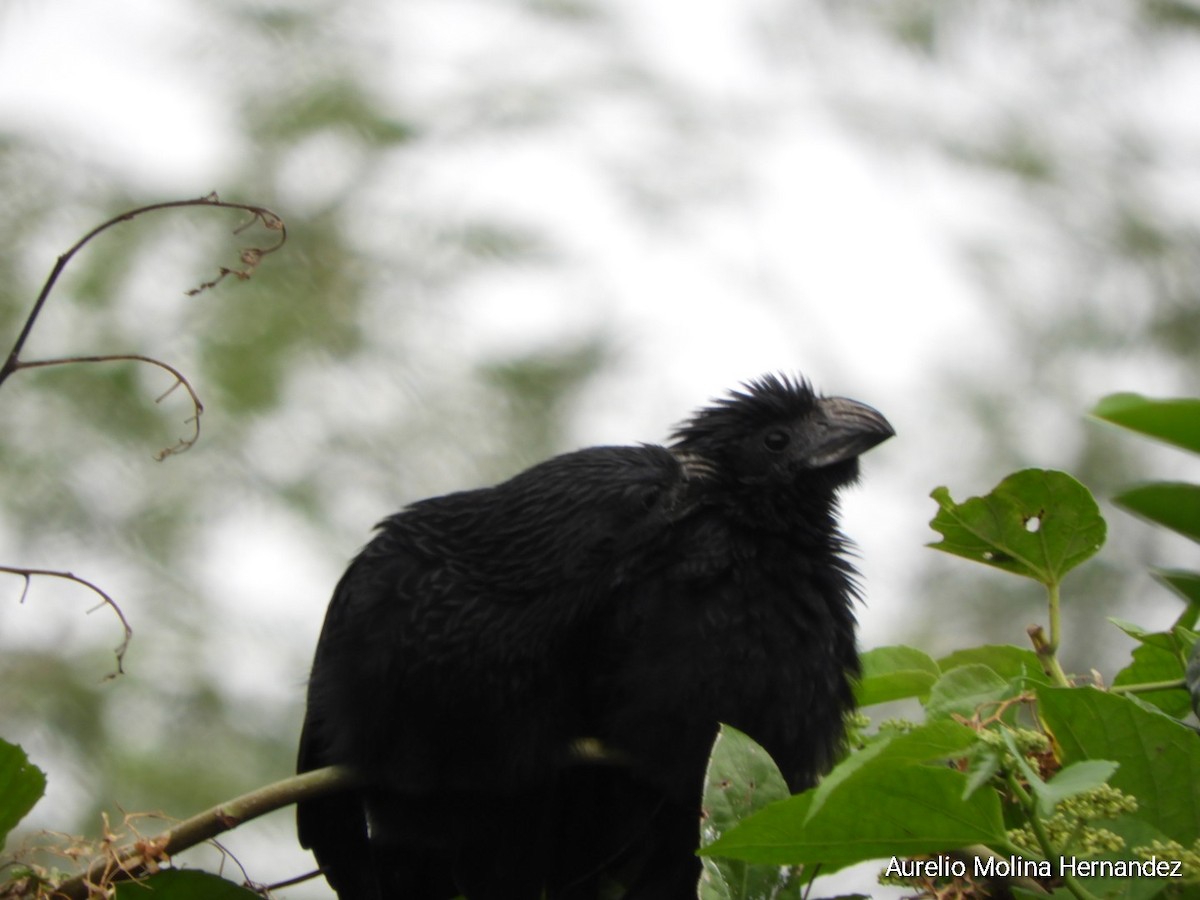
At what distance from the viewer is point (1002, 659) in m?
1.79

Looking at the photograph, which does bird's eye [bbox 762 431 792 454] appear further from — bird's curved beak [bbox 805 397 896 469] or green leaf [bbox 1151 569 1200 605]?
green leaf [bbox 1151 569 1200 605]

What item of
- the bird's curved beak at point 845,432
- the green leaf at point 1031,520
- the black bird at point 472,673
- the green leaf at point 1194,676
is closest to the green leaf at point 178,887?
the black bird at point 472,673

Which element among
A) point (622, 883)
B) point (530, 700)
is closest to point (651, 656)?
point (530, 700)

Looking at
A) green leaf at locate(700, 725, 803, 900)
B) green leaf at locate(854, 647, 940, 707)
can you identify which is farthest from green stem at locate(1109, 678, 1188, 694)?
green leaf at locate(700, 725, 803, 900)

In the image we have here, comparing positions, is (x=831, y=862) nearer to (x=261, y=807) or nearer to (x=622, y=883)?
(x=261, y=807)

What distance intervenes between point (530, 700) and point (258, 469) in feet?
12.0

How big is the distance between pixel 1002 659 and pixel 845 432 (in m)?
0.99

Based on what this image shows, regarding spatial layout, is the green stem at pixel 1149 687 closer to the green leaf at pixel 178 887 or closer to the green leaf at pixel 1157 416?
the green leaf at pixel 1157 416

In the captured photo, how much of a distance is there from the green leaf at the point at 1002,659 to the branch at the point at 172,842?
2.70 ft

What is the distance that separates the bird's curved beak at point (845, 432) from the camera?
2.69 m

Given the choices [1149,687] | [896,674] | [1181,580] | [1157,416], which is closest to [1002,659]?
[896,674]

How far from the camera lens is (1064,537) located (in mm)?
1643

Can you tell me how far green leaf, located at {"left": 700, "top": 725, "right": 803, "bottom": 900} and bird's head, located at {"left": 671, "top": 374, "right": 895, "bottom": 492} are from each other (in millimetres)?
1147

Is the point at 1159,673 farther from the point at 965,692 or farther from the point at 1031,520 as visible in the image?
the point at 965,692
